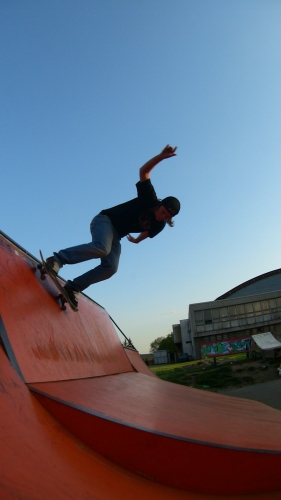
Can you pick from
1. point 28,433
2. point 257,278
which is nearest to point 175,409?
point 28,433

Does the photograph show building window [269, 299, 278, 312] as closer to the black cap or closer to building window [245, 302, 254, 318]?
building window [245, 302, 254, 318]

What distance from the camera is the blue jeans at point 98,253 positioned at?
9.30 feet

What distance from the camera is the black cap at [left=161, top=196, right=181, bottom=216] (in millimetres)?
3107

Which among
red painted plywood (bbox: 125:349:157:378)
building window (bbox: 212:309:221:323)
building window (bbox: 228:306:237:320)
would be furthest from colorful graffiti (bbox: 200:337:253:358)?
red painted plywood (bbox: 125:349:157:378)

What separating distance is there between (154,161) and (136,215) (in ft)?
1.87

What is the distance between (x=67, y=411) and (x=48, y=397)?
10cm

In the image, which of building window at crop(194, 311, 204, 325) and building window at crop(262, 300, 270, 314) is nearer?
building window at crop(262, 300, 270, 314)

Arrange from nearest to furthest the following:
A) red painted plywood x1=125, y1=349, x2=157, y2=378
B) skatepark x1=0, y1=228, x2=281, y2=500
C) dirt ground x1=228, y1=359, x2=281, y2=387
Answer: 1. skatepark x1=0, y1=228, x2=281, y2=500
2. red painted plywood x1=125, y1=349, x2=157, y2=378
3. dirt ground x1=228, y1=359, x2=281, y2=387

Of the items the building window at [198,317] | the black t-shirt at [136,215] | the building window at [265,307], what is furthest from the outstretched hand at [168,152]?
the building window at [265,307]

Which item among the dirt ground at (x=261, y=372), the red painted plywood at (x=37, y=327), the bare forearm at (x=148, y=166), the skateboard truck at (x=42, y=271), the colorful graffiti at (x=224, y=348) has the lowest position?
the colorful graffiti at (x=224, y=348)

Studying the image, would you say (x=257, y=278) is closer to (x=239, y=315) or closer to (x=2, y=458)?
(x=239, y=315)

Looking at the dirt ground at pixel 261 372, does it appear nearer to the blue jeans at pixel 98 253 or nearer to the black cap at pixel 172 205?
the blue jeans at pixel 98 253

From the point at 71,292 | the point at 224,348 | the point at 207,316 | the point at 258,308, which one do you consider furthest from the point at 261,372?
the point at 258,308

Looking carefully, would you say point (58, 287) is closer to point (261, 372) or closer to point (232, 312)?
point (261, 372)
